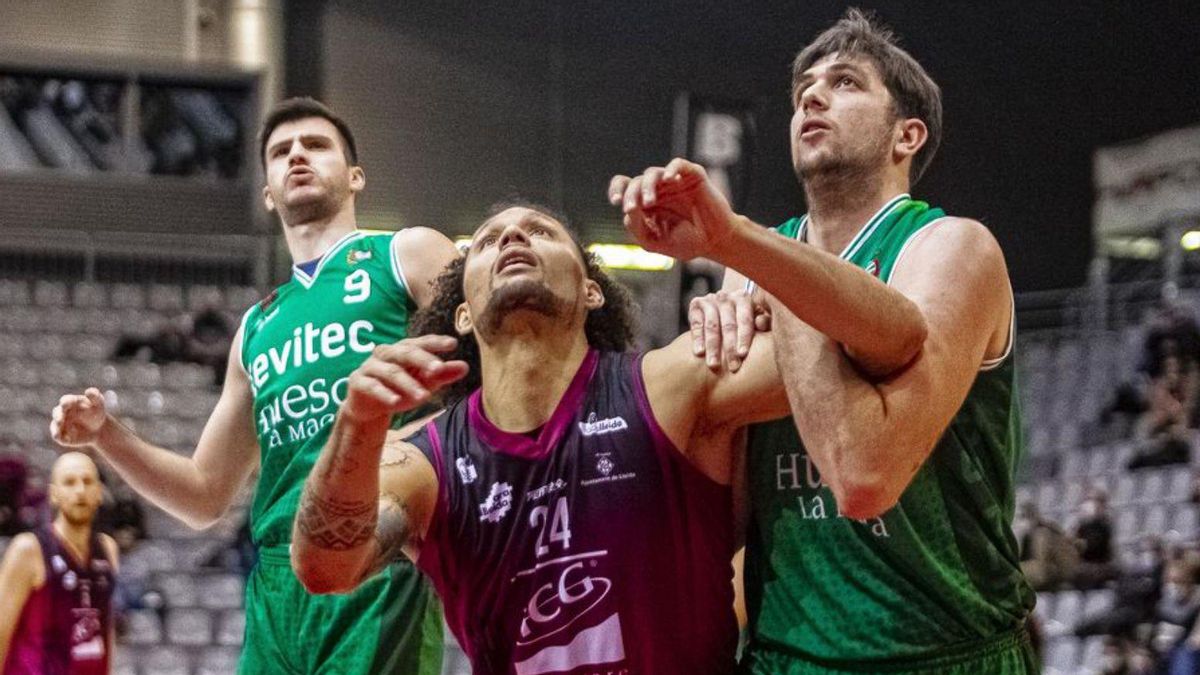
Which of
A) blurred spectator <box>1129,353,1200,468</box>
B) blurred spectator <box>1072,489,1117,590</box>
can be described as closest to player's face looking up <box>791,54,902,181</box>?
blurred spectator <box>1072,489,1117,590</box>

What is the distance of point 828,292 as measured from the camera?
307 cm

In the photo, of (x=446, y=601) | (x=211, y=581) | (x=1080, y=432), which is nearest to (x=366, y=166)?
(x=211, y=581)

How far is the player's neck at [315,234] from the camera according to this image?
561 cm

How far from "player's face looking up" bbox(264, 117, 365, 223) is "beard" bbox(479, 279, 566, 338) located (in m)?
1.70

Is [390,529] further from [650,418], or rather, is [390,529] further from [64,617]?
[64,617]

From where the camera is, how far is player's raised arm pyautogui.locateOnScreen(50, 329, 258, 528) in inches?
214

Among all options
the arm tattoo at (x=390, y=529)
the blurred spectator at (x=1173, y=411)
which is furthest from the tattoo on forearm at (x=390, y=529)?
the blurred spectator at (x=1173, y=411)

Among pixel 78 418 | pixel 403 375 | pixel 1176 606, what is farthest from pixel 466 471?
pixel 1176 606

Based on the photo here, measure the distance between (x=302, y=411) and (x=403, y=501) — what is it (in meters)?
1.47

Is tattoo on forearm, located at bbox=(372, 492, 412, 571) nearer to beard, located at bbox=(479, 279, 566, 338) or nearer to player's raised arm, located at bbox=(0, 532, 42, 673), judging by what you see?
beard, located at bbox=(479, 279, 566, 338)

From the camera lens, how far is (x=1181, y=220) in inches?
637

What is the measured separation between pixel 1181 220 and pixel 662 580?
44.9 ft

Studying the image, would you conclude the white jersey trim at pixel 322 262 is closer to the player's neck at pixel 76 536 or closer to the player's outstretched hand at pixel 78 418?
the player's outstretched hand at pixel 78 418

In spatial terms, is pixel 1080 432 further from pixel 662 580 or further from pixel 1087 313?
pixel 662 580
